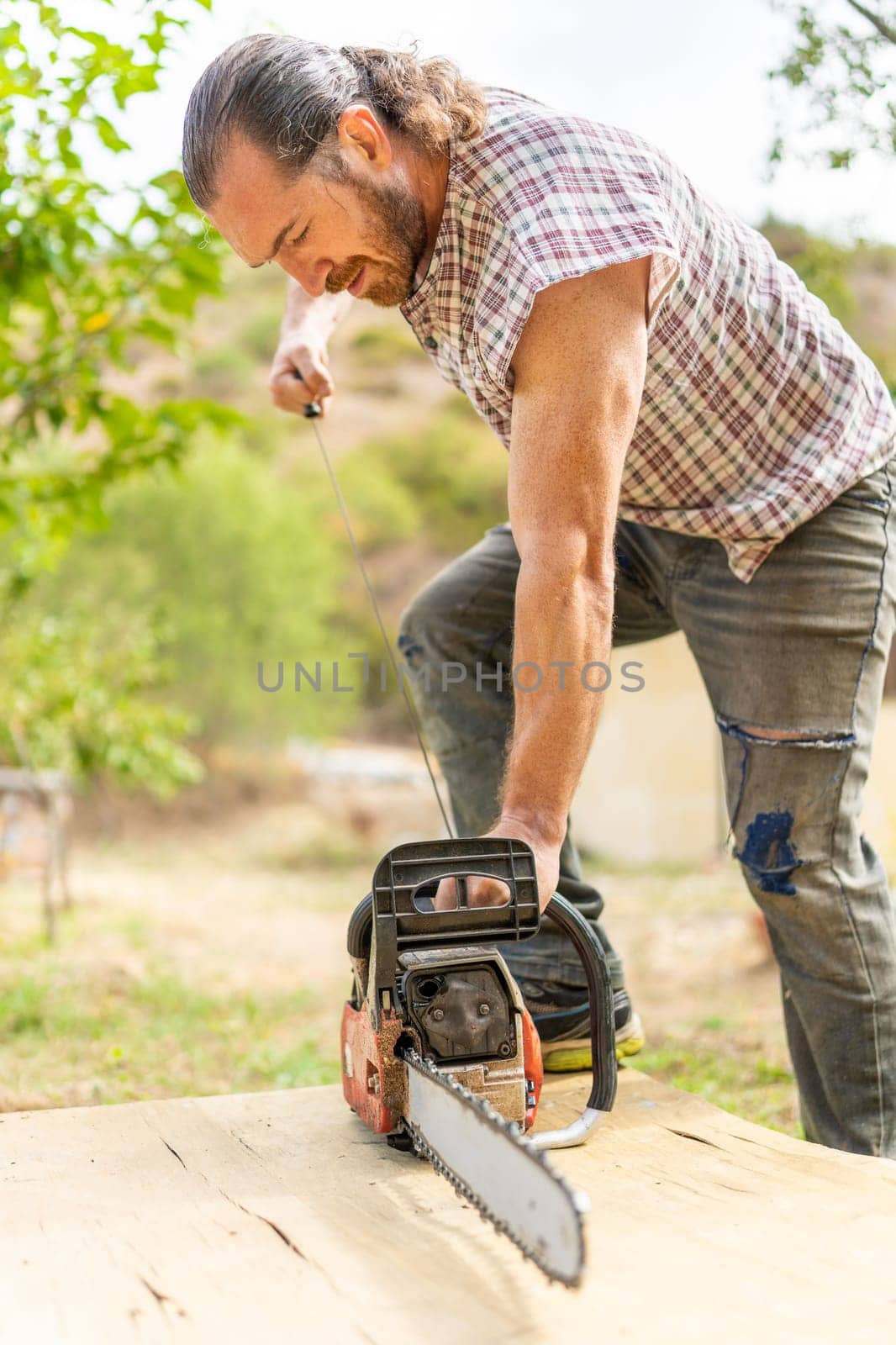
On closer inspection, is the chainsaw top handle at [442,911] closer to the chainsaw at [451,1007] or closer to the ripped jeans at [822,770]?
the chainsaw at [451,1007]

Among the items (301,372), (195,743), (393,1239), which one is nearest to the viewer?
(393,1239)

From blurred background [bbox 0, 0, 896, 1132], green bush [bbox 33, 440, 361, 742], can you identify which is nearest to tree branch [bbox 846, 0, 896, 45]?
blurred background [bbox 0, 0, 896, 1132]

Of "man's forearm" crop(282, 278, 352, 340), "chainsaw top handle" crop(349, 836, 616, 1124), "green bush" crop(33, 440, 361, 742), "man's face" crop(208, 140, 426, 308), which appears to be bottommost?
"green bush" crop(33, 440, 361, 742)

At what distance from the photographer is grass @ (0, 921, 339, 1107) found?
312 centimetres

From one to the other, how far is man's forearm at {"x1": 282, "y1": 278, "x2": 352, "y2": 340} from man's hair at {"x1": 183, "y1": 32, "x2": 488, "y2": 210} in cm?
57

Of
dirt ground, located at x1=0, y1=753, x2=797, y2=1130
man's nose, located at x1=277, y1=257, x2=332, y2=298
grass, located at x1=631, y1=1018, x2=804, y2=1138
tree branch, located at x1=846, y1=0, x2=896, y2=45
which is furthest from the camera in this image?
dirt ground, located at x1=0, y1=753, x2=797, y2=1130

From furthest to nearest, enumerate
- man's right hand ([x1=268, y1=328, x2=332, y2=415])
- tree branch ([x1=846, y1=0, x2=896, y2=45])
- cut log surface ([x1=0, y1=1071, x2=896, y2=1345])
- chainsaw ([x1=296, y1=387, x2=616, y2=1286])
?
tree branch ([x1=846, y1=0, x2=896, y2=45]), man's right hand ([x1=268, y1=328, x2=332, y2=415]), chainsaw ([x1=296, y1=387, x2=616, y2=1286]), cut log surface ([x1=0, y1=1071, x2=896, y2=1345])

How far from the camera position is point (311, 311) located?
2.32 metres

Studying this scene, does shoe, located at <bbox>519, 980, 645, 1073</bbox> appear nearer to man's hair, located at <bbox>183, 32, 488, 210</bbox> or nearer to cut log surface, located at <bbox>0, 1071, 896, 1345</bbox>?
cut log surface, located at <bbox>0, 1071, 896, 1345</bbox>

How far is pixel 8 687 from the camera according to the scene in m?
6.59

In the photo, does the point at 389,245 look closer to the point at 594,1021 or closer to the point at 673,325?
the point at 673,325

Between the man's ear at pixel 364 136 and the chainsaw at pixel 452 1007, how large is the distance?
954mm

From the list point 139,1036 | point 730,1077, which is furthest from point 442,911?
point 139,1036

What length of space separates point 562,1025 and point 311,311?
143 centimetres
